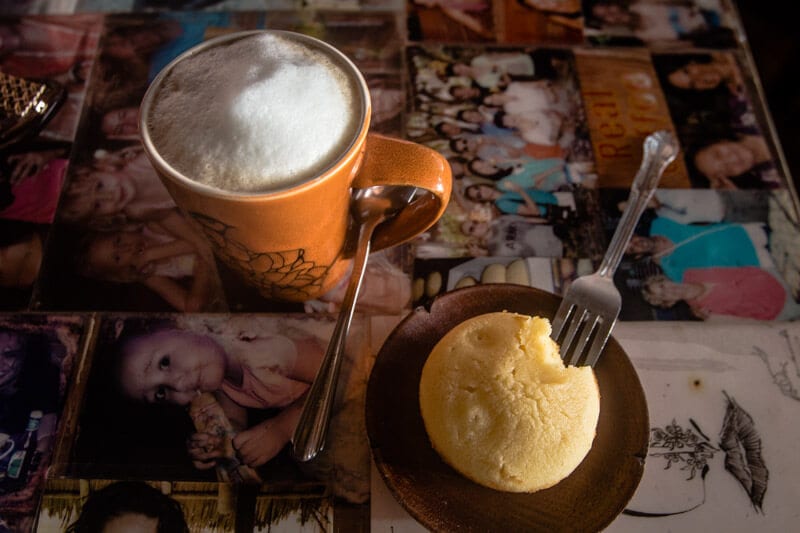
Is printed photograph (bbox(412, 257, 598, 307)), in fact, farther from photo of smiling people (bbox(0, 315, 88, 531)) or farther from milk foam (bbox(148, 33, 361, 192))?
photo of smiling people (bbox(0, 315, 88, 531))

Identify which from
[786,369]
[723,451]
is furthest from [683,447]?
[786,369]

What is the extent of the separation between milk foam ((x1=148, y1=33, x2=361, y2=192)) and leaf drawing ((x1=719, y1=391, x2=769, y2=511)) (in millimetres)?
436

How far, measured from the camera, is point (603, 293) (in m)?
0.57

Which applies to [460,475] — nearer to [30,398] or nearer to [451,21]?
[30,398]

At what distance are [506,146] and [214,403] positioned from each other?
43 centimetres

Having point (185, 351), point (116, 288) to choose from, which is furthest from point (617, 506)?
point (116, 288)

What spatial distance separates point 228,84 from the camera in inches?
16.9

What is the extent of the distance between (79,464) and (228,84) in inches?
14.0

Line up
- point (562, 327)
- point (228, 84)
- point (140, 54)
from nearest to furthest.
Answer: point (228, 84) < point (562, 327) < point (140, 54)

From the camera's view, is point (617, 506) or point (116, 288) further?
point (116, 288)

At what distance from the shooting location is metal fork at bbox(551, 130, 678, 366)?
521 mm

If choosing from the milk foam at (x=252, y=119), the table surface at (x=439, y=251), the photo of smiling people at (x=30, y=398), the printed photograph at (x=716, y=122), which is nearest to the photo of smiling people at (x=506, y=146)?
the table surface at (x=439, y=251)

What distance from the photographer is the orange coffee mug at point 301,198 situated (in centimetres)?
41

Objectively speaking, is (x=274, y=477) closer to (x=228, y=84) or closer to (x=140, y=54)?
(x=228, y=84)
